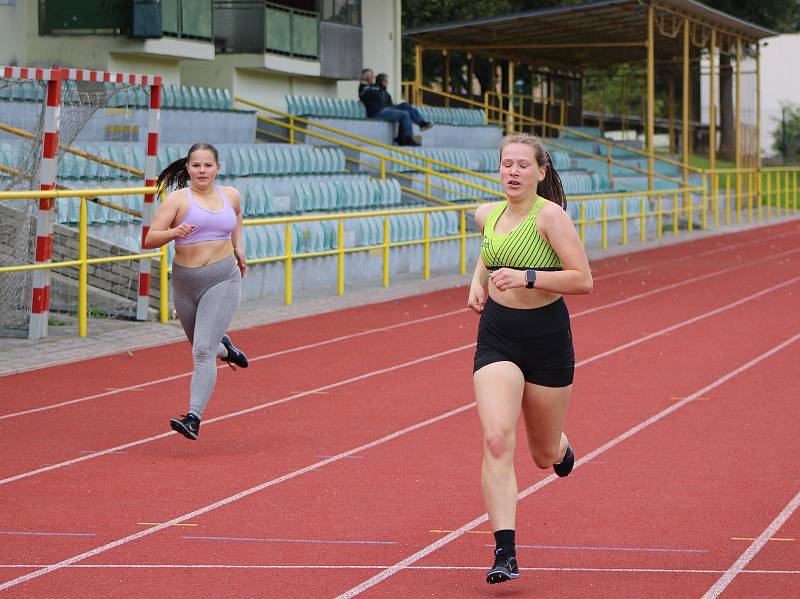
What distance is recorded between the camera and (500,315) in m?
6.18

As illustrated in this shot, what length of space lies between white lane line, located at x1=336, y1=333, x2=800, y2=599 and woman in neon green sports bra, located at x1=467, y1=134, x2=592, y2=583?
1.76 feet

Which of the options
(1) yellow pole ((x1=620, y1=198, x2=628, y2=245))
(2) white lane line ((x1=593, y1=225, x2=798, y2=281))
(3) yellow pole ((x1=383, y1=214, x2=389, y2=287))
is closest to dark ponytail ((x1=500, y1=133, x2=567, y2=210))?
(3) yellow pole ((x1=383, y1=214, x2=389, y2=287))

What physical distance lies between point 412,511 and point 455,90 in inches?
1831

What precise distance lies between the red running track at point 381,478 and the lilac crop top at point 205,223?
1.25 metres

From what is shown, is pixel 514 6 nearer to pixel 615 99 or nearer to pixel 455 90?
pixel 455 90

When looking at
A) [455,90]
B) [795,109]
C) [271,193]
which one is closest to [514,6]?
[455,90]

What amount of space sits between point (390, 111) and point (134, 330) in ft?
54.6

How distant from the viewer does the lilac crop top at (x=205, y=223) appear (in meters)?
9.09

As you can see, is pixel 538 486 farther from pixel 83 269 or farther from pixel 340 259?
pixel 340 259

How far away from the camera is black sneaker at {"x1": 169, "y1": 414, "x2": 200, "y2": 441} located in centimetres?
882

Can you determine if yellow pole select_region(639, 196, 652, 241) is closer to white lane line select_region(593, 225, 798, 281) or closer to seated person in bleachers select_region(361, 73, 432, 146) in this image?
white lane line select_region(593, 225, 798, 281)

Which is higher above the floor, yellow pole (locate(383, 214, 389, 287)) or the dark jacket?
the dark jacket

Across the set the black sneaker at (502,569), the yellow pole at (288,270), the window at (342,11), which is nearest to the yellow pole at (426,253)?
the yellow pole at (288,270)

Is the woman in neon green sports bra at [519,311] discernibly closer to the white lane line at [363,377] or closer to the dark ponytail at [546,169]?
the dark ponytail at [546,169]
